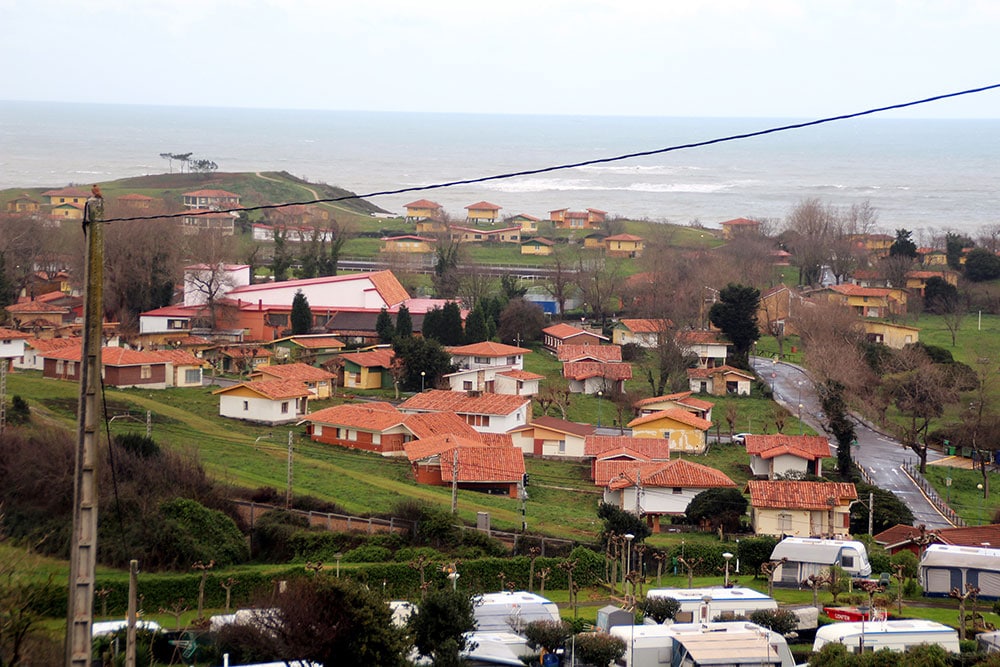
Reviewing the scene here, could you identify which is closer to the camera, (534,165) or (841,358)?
(841,358)

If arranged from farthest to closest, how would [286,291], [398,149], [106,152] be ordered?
[398,149] → [106,152] → [286,291]

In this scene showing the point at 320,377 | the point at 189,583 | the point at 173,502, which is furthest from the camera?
the point at 320,377

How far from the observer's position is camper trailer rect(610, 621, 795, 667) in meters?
12.0

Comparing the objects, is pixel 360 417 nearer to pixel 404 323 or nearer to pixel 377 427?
pixel 377 427

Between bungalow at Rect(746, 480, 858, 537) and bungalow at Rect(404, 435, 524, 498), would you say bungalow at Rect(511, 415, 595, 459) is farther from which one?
bungalow at Rect(746, 480, 858, 537)

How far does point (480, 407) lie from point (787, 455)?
280 inches

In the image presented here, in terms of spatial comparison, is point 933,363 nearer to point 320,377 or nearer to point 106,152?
point 320,377

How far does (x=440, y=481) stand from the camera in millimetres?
23781

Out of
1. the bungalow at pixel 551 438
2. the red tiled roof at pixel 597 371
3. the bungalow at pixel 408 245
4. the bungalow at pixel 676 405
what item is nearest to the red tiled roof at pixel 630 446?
the bungalow at pixel 551 438

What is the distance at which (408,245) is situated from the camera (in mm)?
58531

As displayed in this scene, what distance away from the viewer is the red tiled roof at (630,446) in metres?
25.3

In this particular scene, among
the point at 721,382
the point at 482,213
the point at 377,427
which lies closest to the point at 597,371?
the point at 721,382

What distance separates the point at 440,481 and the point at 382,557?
6.42 meters

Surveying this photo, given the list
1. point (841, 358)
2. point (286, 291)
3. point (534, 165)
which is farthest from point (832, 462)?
point (534, 165)
